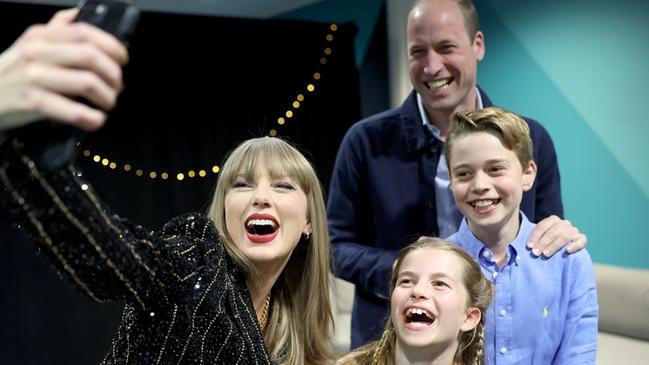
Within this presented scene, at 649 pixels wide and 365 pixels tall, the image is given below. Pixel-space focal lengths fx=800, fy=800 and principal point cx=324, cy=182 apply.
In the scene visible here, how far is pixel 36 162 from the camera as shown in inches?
30.3

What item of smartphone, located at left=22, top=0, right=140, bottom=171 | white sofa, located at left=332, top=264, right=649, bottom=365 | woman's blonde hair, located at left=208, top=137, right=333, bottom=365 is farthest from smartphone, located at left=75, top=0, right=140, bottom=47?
white sofa, located at left=332, top=264, right=649, bottom=365

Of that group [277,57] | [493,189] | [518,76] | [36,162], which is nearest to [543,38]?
[518,76]

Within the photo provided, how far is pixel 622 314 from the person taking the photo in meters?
4.07

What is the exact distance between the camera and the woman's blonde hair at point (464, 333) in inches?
71.3

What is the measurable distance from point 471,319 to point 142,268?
1010mm

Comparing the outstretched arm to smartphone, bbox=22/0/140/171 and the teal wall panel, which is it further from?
the teal wall panel

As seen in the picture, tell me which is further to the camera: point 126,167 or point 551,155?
point 126,167

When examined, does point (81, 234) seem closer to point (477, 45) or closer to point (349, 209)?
point (349, 209)

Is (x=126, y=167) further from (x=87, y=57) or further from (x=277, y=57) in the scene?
(x=87, y=57)

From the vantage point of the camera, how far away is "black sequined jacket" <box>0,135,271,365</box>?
0.82 meters

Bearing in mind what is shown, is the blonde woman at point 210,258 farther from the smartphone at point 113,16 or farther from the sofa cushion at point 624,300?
the sofa cushion at point 624,300

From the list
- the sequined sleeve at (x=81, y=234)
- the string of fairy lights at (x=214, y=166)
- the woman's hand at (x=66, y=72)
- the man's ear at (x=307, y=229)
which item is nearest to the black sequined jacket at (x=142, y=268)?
the sequined sleeve at (x=81, y=234)

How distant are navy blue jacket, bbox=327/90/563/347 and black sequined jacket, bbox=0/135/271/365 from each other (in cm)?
66

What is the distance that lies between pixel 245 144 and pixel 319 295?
386 mm
